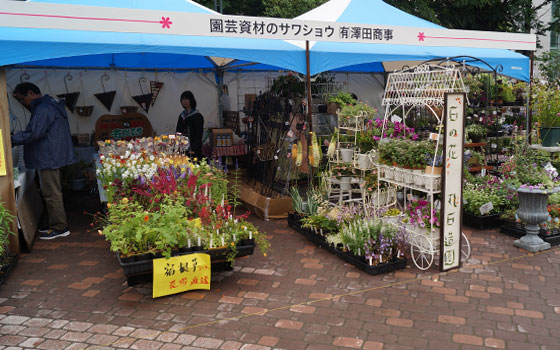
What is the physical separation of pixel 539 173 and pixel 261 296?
13.7 feet

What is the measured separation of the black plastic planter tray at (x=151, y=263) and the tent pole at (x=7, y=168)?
192 cm

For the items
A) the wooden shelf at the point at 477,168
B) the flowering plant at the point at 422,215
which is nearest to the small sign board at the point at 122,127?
the flowering plant at the point at 422,215

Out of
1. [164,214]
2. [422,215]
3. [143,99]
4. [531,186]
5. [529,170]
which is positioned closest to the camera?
[164,214]

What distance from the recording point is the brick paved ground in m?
3.48

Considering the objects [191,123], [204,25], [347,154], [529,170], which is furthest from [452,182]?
[191,123]

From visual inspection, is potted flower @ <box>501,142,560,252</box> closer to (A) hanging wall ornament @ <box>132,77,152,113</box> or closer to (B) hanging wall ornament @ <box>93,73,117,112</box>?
(A) hanging wall ornament @ <box>132,77,152,113</box>

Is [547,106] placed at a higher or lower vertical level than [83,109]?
lower

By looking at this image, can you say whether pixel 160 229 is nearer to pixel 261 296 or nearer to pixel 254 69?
pixel 261 296

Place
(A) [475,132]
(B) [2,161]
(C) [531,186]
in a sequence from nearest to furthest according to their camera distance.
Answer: (B) [2,161] → (C) [531,186] → (A) [475,132]

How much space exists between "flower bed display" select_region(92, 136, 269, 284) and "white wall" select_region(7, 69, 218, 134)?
404 centimetres

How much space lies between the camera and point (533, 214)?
5230mm

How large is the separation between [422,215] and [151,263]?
111 inches

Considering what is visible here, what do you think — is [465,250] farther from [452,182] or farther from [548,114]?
[548,114]

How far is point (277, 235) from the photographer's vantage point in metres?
6.16
